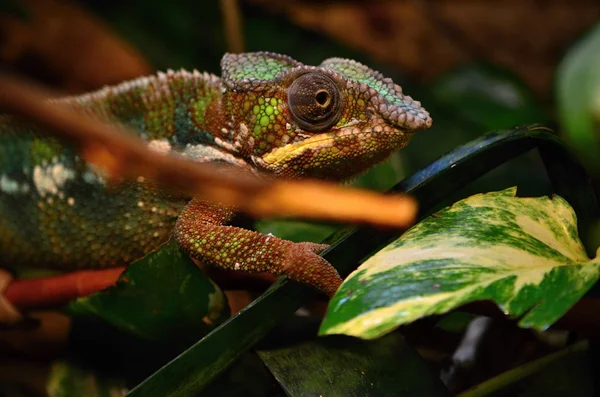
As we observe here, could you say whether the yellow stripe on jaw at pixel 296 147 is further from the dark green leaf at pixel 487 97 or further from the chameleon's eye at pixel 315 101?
the dark green leaf at pixel 487 97

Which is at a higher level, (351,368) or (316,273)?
(316,273)

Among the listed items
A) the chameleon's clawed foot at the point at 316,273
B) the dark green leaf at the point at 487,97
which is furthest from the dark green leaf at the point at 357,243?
the dark green leaf at the point at 487,97

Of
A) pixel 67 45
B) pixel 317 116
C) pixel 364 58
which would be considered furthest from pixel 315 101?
pixel 67 45

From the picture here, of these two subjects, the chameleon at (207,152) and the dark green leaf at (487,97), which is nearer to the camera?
the chameleon at (207,152)

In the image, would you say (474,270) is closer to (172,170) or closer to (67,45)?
(172,170)

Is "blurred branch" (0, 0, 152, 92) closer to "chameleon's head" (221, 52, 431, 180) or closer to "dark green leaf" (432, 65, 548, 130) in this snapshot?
"chameleon's head" (221, 52, 431, 180)

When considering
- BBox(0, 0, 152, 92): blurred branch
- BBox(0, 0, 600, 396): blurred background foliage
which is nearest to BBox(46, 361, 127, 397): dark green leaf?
BBox(0, 0, 600, 396): blurred background foliage
